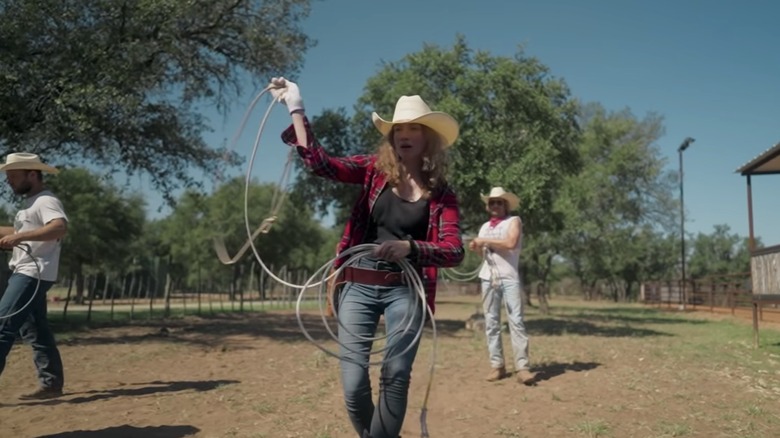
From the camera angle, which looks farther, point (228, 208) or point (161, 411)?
point (228, 208)

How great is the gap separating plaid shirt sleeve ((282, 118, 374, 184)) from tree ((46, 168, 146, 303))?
26001mm

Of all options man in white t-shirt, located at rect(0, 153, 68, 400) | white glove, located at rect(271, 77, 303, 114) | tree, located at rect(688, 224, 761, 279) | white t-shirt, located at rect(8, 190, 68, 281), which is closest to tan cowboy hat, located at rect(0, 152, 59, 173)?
man in white t-shirt, located at rect(0, 153, 68, 400)

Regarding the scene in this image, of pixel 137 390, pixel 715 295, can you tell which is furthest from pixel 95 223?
pixel 715 295

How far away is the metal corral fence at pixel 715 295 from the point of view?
22.2 metres

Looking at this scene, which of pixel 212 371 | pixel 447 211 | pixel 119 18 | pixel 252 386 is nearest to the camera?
pixel 447 211

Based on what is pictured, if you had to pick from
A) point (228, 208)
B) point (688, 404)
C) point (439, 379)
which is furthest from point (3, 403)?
point (228, 208)

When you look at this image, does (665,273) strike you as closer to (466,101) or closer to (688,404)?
(466,101)

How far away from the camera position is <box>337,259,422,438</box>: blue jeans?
10.4ft

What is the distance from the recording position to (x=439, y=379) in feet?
24.6

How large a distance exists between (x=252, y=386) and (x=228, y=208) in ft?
119

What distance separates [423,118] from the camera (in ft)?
11.1

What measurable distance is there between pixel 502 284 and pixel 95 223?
2854 cm

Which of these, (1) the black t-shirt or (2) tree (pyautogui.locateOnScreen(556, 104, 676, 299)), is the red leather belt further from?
(2) tree (pyautogui.locateOnScreen(556, 104, 676, 299))

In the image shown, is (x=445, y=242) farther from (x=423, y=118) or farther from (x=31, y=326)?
(x=31, y=326)
